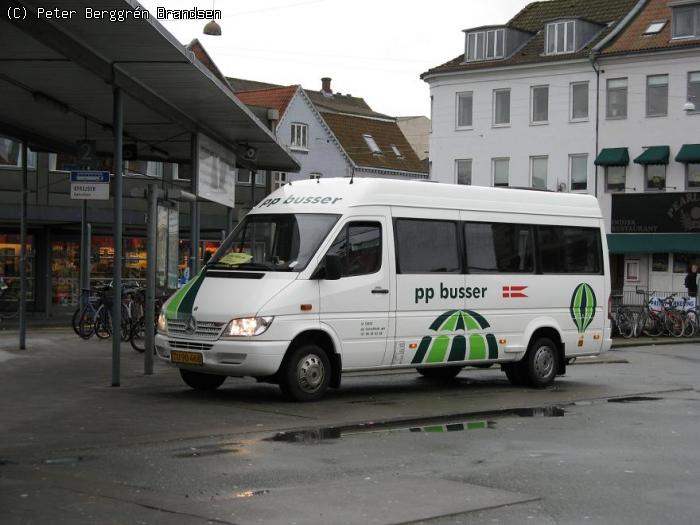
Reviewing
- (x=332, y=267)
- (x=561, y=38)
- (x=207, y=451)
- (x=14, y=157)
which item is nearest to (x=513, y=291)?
(x=332, y=267)

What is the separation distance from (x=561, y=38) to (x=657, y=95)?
5.94 meters

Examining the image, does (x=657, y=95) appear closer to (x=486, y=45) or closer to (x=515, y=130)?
(x=515, y=130)

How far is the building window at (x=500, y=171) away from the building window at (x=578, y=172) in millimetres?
3401

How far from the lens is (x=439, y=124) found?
2263 inches

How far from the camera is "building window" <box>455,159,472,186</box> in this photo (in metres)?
56.7

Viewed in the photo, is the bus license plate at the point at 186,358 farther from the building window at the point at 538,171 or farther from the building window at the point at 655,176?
the building window at the point at 538,171

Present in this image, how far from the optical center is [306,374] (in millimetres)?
13750

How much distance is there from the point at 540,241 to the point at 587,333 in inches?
63.9

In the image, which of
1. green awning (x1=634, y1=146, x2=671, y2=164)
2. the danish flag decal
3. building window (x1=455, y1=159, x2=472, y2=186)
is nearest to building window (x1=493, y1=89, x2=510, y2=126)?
building window (x1=455, y1=159, x2=472, y2=186)

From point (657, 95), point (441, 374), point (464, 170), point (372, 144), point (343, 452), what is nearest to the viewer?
point (343, 452)

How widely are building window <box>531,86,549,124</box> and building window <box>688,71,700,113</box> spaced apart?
6.87m

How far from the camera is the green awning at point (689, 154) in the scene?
48.3m

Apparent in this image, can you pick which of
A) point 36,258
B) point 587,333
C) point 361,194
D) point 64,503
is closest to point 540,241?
point 587,333

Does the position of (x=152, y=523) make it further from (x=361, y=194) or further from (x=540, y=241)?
(x=540, y=241)
